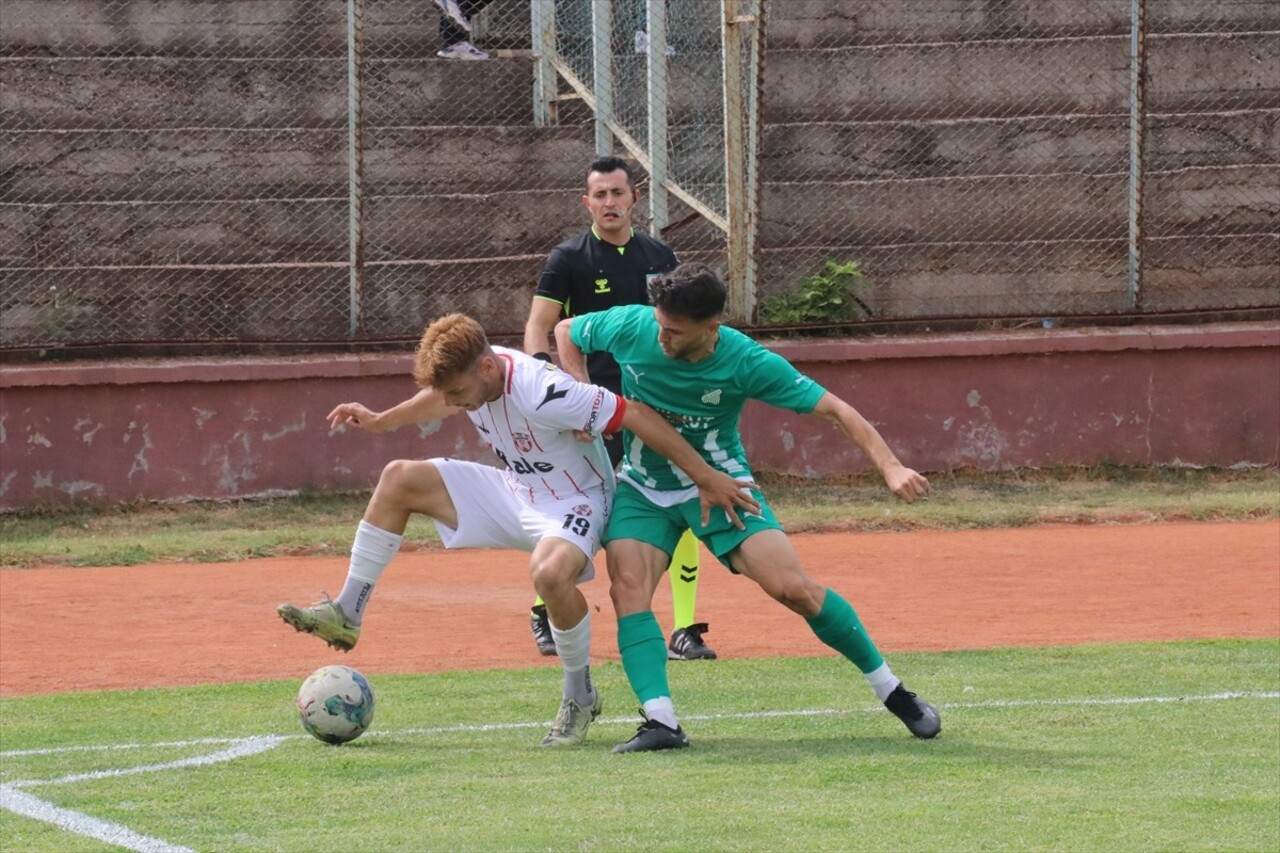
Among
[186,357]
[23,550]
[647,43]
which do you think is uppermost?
[647,43]

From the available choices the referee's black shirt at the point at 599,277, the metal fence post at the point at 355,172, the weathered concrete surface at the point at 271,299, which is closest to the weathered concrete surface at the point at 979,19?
the weathered concrete surface at the point at 271,299

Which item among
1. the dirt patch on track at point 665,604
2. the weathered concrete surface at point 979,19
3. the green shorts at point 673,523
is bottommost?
the dirt patch on track at point 665,604

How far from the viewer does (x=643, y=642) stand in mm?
6352

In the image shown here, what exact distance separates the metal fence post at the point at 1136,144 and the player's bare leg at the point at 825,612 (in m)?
8.90

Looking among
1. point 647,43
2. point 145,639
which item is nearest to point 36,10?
point 647,43

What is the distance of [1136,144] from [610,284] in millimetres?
7323

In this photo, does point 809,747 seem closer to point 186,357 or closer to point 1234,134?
point 186,357

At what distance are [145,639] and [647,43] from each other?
22.7 feet

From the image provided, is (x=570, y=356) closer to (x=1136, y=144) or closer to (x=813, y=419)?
(x=813, y=419)

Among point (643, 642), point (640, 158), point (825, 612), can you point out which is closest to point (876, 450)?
point (825, 612)

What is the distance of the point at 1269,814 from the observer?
5.17m

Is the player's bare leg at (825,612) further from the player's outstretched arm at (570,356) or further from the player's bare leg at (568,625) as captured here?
the player's outstretched arm at (570,356)

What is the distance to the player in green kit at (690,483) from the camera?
6.27m

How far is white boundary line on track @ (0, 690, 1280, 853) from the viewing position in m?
5.19
